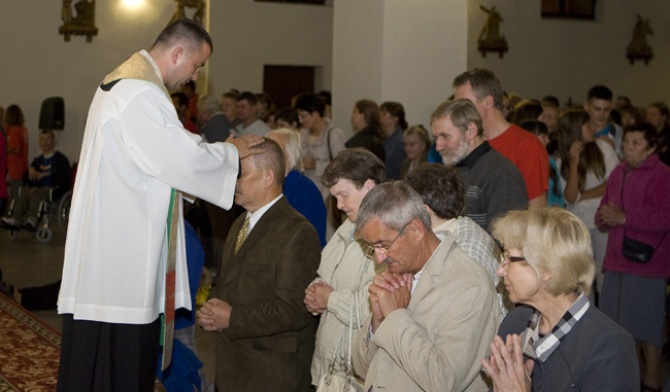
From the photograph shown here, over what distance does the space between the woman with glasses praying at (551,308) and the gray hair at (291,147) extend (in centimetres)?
281

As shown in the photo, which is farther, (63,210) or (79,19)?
(79,19)

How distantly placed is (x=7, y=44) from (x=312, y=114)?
7851 mm

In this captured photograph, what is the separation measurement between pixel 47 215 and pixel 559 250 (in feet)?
35.0

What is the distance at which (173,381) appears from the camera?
466 cm

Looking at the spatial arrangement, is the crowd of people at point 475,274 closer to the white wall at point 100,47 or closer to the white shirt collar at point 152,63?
the white shirt collar at point 152,63

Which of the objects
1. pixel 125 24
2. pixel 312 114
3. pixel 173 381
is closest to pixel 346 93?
pixel 312 114

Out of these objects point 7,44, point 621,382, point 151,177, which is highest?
point 7,44

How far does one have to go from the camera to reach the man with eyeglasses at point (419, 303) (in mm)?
3041

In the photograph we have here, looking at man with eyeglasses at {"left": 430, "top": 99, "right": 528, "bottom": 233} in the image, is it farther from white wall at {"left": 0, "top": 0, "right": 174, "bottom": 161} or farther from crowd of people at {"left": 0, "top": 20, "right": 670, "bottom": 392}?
white wall at {"left": 0, "top": 0, "right": 174, "bottom": 161}

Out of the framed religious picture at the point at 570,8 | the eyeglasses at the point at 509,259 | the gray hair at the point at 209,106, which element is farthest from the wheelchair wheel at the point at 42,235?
the eyeglasses at the point at 509,259

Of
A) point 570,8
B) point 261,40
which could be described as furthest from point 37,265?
point 570,8

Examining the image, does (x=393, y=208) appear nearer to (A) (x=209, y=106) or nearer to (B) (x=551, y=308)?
(B) (x=551, y=308)

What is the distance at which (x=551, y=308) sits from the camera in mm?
2891

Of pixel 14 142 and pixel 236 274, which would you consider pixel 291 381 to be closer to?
pixel 236 274
